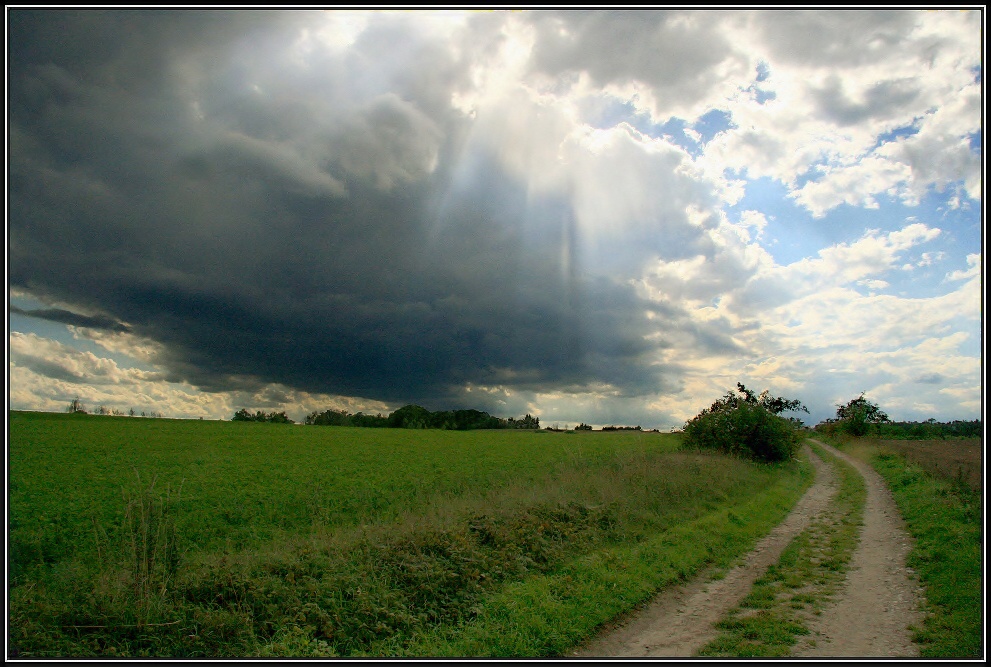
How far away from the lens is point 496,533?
40.2ft

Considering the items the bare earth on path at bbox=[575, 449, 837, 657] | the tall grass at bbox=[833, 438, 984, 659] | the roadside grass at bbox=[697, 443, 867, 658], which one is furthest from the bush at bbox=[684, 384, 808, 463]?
the bare earth on path at bbox=[575, 449, 837, 657]

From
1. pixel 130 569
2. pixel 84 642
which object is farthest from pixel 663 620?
pixel 130 569

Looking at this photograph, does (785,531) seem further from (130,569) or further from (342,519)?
(130,569)

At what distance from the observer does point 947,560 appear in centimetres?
1162

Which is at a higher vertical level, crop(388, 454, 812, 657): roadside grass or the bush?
the bush

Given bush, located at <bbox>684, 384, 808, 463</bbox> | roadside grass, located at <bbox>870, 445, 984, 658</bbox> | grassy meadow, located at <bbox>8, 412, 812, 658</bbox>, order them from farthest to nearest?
bush, located at <bbox>684, 384, 808, 463</bbox> → grassy meadow, located at <bbox>8, 412, 812, 658</bbox> → roadside grass, located at <bbox>870, 445, 984, 658</bbox>

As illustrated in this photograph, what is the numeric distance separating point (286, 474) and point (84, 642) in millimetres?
16694

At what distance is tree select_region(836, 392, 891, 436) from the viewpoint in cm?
6599

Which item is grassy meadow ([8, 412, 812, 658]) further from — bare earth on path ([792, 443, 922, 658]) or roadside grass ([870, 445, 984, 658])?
roadside grass ([870, 445, 984, 658])

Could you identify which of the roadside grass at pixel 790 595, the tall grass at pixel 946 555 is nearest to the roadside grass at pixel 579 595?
the roadside grass at pixel 790 595

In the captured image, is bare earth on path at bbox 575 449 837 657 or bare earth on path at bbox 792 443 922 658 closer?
bare earth on path at bbox 792 443 922 658

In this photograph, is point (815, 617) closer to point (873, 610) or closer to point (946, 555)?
point (873, 610)

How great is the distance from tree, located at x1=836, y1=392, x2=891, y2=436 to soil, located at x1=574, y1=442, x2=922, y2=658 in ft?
202

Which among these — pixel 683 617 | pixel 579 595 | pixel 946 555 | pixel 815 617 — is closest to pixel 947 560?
pixel 946 555
